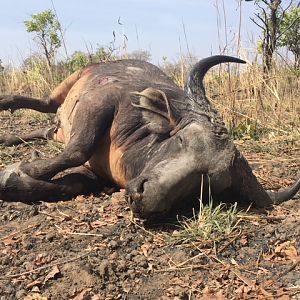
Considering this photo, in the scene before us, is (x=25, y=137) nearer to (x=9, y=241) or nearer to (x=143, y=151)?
(x=143, y=151)

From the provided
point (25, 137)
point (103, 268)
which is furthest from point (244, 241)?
point (25, 137)

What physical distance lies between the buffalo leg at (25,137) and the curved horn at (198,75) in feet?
8.28

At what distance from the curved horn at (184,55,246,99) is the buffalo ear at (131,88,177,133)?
0.28 metres

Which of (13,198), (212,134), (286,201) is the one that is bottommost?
(286,201)

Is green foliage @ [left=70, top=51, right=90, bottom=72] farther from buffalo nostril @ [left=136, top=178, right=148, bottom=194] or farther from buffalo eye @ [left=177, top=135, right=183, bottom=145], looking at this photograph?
buffalo nostril @ [left=136, top=178, right=148, bottom=194]

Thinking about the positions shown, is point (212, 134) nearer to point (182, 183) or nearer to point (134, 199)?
point (182, 183)

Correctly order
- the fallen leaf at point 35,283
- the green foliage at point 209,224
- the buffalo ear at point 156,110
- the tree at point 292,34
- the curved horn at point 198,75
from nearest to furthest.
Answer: the fallen leaf at point 35,283 < the green foliage at point 209,224 < the curved horn at point 198,75 < the buffalo ear at point 156,110 < the tree at point 292,34

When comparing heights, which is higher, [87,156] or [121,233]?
[87,156]

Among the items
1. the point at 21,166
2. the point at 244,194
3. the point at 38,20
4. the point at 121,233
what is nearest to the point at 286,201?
the point at 244,194

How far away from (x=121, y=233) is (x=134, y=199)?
29 centimetres

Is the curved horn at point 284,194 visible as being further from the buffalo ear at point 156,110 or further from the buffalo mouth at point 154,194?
the buffalo ear at point 156,110

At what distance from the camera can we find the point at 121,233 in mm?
3453

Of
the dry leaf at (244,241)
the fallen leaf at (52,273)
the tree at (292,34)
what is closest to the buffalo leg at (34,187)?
the fallen leaf at (52,273)

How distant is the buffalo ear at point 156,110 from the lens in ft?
13.1
